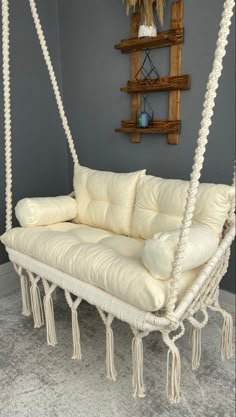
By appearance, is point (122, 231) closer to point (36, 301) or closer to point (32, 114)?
point (36, 301)

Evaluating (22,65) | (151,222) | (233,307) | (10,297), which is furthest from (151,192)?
(22,65)

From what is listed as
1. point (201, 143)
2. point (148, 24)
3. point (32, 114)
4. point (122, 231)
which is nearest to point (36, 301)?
point (122, 231)

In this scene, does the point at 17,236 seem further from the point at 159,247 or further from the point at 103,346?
the point at 159,247

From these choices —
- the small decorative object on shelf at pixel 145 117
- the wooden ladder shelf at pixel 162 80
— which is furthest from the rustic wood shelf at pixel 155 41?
the small decorative object on shelf at pixel 145 117

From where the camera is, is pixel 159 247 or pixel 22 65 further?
pixel 22 65

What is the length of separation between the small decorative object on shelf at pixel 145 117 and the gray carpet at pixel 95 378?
1246 millimetres

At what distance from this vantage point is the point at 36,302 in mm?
1862

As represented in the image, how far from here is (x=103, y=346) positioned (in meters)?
1.79

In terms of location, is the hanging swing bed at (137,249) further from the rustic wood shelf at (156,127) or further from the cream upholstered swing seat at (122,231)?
the rustic wood shelf at (156,127)

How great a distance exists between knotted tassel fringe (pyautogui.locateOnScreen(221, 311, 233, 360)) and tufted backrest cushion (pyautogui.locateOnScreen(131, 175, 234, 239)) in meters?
0.39

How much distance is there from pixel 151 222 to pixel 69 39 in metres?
1.73

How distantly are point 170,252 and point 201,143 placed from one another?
39 cm

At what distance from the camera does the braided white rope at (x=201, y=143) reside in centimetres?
101

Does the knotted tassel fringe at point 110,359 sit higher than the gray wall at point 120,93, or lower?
lower
